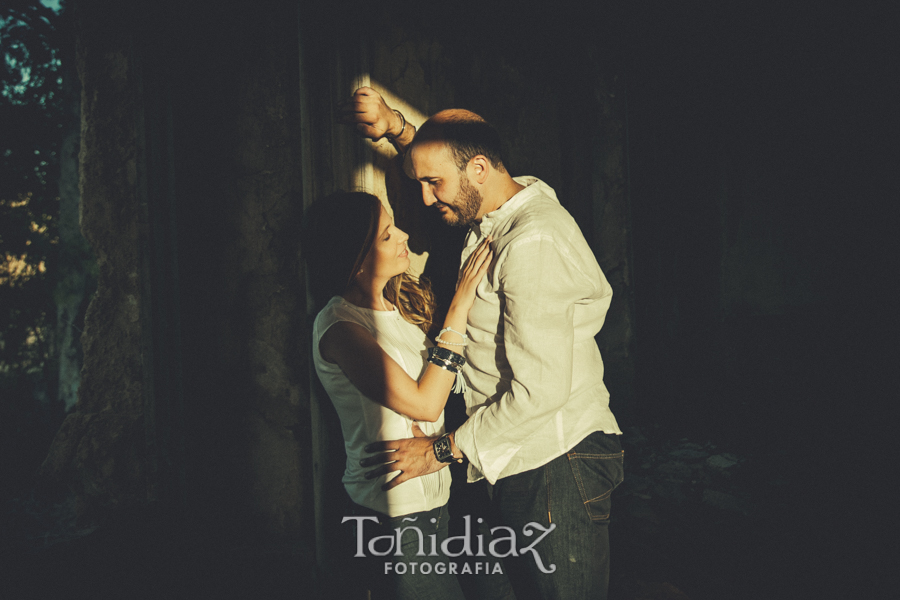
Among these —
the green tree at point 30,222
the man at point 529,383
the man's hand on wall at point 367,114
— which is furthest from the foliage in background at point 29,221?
the man at point 529,383

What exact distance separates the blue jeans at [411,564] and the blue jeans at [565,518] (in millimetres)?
242

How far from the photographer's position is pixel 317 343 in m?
1.55

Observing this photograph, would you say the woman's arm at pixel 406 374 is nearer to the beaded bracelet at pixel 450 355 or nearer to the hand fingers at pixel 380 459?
the beaded bracelet at pixel 450 355

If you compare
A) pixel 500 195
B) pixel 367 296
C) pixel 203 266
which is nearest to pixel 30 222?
pixel 203 266

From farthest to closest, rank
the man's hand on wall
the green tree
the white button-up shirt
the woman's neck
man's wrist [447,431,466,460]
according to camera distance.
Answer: the green tree → the man's hand on wall → the woman's neck → man's wrist [447,431,466,460] → the white button-up shirt

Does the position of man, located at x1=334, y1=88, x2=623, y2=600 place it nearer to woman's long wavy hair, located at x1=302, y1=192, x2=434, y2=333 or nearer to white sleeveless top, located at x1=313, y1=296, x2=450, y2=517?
white sleeveless top, located at x1=313, y1=296, x2=450, y2=517

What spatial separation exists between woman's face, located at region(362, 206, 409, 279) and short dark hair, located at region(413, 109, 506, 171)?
37 centimetres

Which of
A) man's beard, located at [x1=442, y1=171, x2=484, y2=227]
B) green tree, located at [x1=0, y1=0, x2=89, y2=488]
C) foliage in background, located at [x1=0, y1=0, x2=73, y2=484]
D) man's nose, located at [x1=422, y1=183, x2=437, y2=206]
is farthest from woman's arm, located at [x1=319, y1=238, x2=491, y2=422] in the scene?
foliage in background, located at [x1=0, y1=0, x2=73, y2=484]

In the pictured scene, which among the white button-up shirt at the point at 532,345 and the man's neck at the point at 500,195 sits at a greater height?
the man's neck at the point at 500,195

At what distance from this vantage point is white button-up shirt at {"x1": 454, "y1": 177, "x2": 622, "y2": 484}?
48.5 inches

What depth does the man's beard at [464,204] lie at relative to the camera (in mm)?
1530

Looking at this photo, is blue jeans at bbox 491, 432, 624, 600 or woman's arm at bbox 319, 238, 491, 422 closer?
blue jeans at bbox 491, 432, 624, 600

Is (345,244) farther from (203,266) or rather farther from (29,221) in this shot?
(29,221)

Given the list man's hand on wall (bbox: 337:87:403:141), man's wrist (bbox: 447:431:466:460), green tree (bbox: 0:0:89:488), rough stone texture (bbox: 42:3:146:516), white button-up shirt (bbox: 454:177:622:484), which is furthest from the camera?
green tree (bbox: 0:0:89:488)
